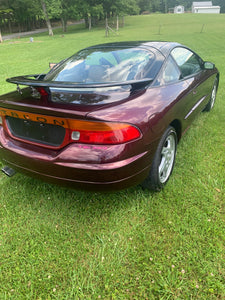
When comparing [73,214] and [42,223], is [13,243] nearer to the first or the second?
[42,223]

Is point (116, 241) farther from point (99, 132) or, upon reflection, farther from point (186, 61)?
point (186, 61)

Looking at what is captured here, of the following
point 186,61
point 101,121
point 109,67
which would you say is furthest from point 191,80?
point 101,121

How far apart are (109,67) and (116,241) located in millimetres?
1722

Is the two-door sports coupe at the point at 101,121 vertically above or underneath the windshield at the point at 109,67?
underneath

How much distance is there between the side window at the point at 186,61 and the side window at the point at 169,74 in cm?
18

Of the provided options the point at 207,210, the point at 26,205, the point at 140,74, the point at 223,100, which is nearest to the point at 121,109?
the point at 140,74

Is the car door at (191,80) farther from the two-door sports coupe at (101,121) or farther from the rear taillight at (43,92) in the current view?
the rear taillight at (43,92)

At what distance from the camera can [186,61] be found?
302cm

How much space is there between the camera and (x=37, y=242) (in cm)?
188

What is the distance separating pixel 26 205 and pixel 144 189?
1238 mm

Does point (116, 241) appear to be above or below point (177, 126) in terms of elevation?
below

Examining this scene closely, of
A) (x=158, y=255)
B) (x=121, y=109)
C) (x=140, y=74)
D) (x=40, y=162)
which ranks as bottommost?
(x=158, y=255)

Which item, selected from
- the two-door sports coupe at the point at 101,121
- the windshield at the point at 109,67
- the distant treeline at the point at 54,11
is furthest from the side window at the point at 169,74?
the distant treeline at the point at 54,11

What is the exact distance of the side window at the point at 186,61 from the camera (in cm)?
275
